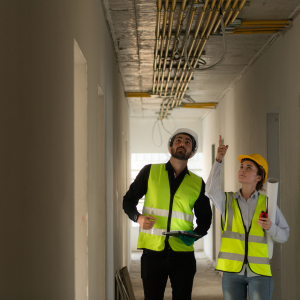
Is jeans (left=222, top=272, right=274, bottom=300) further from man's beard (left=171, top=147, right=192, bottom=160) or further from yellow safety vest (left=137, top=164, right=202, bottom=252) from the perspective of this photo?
man's beard (left=171, top=147, right=192, bottom=160)

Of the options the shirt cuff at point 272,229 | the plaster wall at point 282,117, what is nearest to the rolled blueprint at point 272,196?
the shirt cuff at point 272,229

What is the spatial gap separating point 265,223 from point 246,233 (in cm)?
17

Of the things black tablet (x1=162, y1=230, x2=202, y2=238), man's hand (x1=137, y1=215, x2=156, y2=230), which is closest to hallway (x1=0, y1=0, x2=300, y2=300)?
man's hand (x1=137, y1=215, x2=156, y2=230)

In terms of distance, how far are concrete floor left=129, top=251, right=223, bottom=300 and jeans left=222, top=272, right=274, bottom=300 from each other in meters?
3.09

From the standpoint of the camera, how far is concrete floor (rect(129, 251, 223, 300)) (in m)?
5.57

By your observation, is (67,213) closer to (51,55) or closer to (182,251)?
(51,55)

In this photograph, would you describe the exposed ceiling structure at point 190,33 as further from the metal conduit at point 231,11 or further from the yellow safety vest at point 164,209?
the yellow safety vest at point 164,209

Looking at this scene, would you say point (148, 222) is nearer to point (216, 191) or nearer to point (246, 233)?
point (216, 191)

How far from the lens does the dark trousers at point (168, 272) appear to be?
2.50 m

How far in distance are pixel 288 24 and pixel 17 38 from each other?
289 cm

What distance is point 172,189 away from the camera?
2.65m

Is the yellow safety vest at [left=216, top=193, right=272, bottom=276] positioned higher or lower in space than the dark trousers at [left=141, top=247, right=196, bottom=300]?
higher

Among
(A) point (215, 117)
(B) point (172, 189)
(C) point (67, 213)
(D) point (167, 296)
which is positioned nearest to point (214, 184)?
(B) point (172, 189)

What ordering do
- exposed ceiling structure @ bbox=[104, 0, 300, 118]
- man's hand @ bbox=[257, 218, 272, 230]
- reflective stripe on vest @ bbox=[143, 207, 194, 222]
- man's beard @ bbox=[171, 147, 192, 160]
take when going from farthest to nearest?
exposed ceiling structure @ bbox=[104, 0, 300, 118] → man's beard @ bbox=[171, 147, 192, 160] → reflective stripe on vest @ bbox=[143, 207, 194, 222] → man's hand @ bbox=[257, 218, 272, 230]
